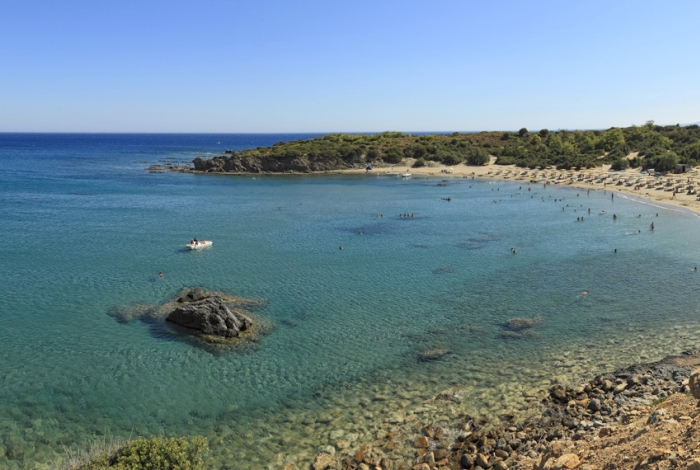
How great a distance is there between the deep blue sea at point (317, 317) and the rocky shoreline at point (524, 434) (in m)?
0.86

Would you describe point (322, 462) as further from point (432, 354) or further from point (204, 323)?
point (204, 323)

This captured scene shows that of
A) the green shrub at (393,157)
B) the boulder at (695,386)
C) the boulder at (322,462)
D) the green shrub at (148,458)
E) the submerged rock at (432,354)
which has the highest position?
the green shrub at (393,157)

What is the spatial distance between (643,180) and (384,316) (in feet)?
257

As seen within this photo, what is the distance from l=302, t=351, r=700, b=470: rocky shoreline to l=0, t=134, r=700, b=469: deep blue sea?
856 mm

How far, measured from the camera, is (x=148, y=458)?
43.9 ft

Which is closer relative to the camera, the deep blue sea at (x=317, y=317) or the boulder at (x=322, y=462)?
the boulder at (x=322, y=462)

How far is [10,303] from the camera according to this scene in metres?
31.8

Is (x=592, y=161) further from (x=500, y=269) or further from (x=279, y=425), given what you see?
(x=279, y=425)

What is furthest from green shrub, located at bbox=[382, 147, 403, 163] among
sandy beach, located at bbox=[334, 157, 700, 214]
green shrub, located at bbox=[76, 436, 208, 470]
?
green shrub, located at bbox=[76, 436, 208, 470]

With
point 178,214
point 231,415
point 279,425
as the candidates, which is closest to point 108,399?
point 231,415

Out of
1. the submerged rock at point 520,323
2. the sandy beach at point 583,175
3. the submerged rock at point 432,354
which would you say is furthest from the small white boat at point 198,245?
the sandy beach at point 583,175

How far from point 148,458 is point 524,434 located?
12.5 meters

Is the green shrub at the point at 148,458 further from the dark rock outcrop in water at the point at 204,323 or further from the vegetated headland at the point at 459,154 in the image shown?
the vegetated headland at the point at 459,154

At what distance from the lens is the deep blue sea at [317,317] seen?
20.1 m
